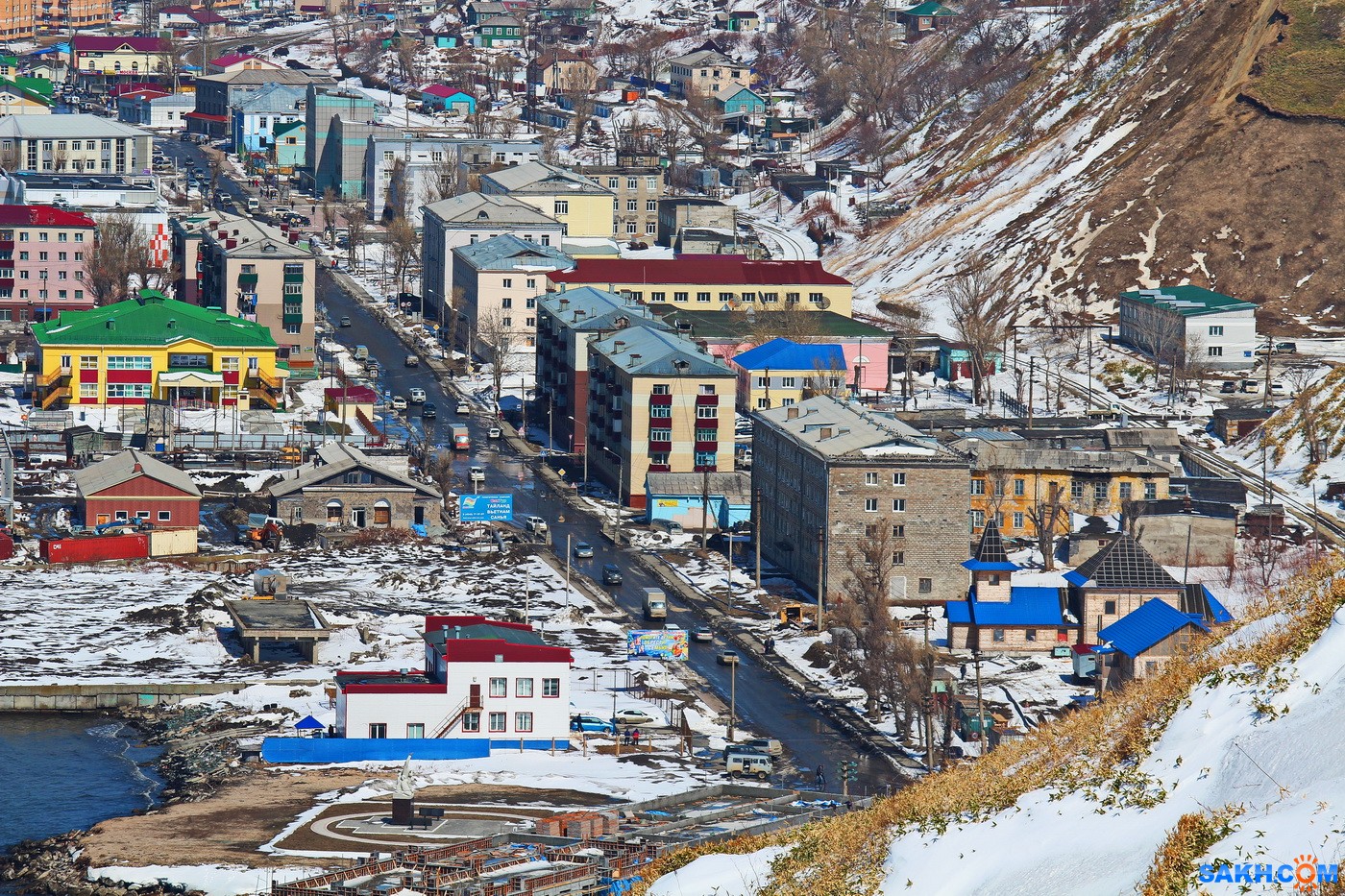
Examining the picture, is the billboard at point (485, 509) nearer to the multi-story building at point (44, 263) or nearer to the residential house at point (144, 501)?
the residential house at point (144, 501)

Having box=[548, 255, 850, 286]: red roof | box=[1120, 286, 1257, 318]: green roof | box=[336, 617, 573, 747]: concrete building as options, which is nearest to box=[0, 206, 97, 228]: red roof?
box=[548, 255, 850, 286]: red roof

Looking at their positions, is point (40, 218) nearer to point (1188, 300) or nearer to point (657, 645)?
point (1188, 300)

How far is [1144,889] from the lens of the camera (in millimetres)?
17484

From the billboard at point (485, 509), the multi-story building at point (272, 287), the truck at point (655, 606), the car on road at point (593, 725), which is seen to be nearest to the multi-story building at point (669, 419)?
the billboard at point (485, 509)

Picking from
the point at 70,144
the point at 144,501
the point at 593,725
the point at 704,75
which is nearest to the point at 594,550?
the point at 144,501

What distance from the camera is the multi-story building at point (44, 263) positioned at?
352 feet

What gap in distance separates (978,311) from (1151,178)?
14544 millimetres

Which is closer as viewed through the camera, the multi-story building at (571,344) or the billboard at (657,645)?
the billboard at (657,645)

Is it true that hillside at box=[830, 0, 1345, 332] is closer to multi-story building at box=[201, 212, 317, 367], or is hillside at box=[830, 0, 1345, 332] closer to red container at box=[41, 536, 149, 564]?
multi-story building at box=[201, 212, 317, 367]

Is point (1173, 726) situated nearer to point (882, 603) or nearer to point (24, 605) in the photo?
point (882, 603)

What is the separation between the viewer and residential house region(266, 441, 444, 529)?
72.4 meters

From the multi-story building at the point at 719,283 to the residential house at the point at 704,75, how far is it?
211ft

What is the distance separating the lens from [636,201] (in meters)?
133

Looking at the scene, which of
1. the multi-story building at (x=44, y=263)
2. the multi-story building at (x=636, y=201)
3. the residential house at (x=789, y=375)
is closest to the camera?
the residential house at (x=789, y=375)
